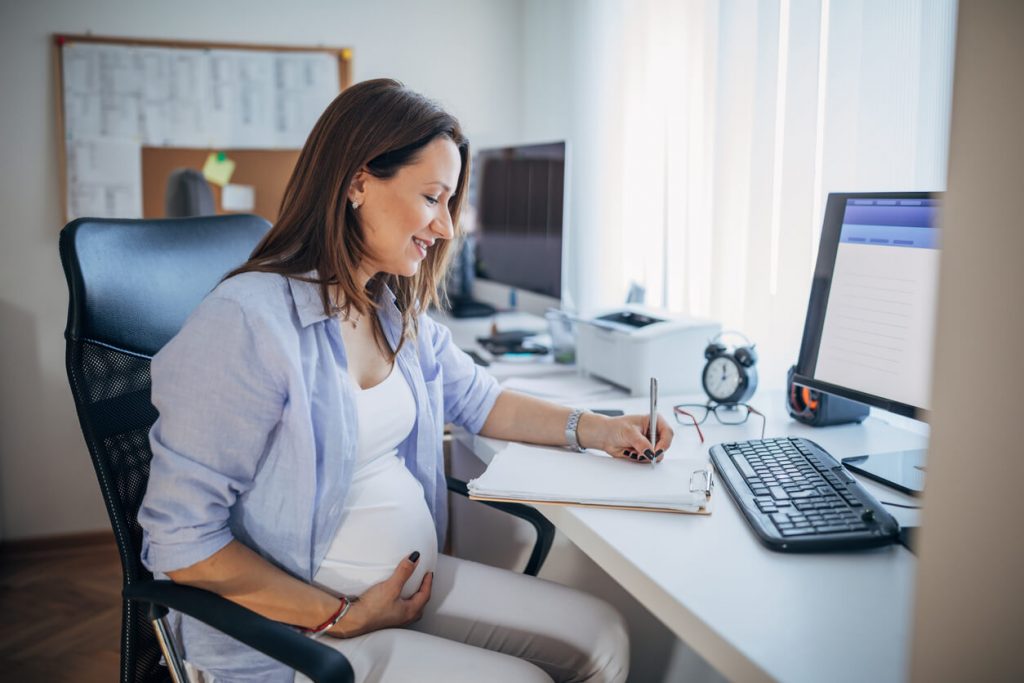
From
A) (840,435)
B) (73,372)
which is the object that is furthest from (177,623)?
(840,435)

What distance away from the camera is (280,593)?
101 centimetres

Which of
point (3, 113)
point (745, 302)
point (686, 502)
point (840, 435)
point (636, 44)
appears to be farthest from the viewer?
point (3, 113)

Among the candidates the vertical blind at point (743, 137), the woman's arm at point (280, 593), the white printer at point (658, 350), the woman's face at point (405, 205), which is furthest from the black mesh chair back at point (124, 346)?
the vertical blind at point (743, 137)

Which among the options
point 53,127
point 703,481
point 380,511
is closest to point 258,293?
point 380,511

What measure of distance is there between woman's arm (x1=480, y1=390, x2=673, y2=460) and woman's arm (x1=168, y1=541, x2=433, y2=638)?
0.40 metres

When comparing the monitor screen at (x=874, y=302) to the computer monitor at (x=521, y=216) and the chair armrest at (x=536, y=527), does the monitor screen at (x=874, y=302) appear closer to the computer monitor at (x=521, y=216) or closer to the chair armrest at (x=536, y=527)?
the chair armrest at (x=536, y=527)

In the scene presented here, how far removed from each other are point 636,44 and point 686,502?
1.60 metres

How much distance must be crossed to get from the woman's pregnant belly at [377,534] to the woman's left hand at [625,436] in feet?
1.00

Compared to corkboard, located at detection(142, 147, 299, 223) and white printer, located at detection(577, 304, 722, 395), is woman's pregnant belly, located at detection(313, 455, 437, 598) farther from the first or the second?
corkboard, located at detection(142, 147, 299, 223)

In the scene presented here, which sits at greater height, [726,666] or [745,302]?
[745,302]

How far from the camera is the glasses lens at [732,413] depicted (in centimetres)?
153

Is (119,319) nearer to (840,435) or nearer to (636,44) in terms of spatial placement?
(840,435)

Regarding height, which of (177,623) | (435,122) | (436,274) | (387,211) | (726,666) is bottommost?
(177,623)

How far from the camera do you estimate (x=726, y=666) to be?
0.77 meters
